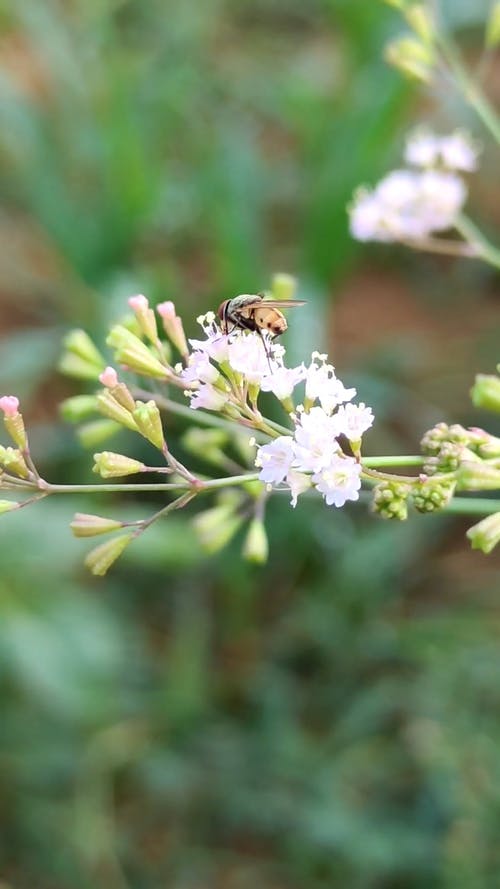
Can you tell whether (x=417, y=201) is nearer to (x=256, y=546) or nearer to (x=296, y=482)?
(x=256, y=546)

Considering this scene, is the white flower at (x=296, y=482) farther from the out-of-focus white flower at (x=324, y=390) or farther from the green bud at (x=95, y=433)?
the green bud at (x=95, y=433)

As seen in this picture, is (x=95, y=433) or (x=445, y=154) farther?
(x=445, y=154)

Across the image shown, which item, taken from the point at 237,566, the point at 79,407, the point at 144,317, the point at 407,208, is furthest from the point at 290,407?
the point at 237,566

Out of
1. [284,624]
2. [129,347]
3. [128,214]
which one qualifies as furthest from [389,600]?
[129,347]

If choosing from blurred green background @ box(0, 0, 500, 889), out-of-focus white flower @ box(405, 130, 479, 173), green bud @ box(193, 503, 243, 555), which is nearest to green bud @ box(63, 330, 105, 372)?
green bud @ box(193, 503, 243, 555)

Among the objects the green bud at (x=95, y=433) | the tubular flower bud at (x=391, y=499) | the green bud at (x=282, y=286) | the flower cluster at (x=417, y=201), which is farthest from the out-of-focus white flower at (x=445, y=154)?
the tubular flower bud at (x=391, y=499)

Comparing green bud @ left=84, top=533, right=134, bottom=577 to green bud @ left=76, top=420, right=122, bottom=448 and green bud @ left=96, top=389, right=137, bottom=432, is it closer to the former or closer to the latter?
green bud @ left=96, top=389, right=137, bottom=432

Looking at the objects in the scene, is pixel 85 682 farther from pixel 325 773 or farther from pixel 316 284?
pixel 316 284
